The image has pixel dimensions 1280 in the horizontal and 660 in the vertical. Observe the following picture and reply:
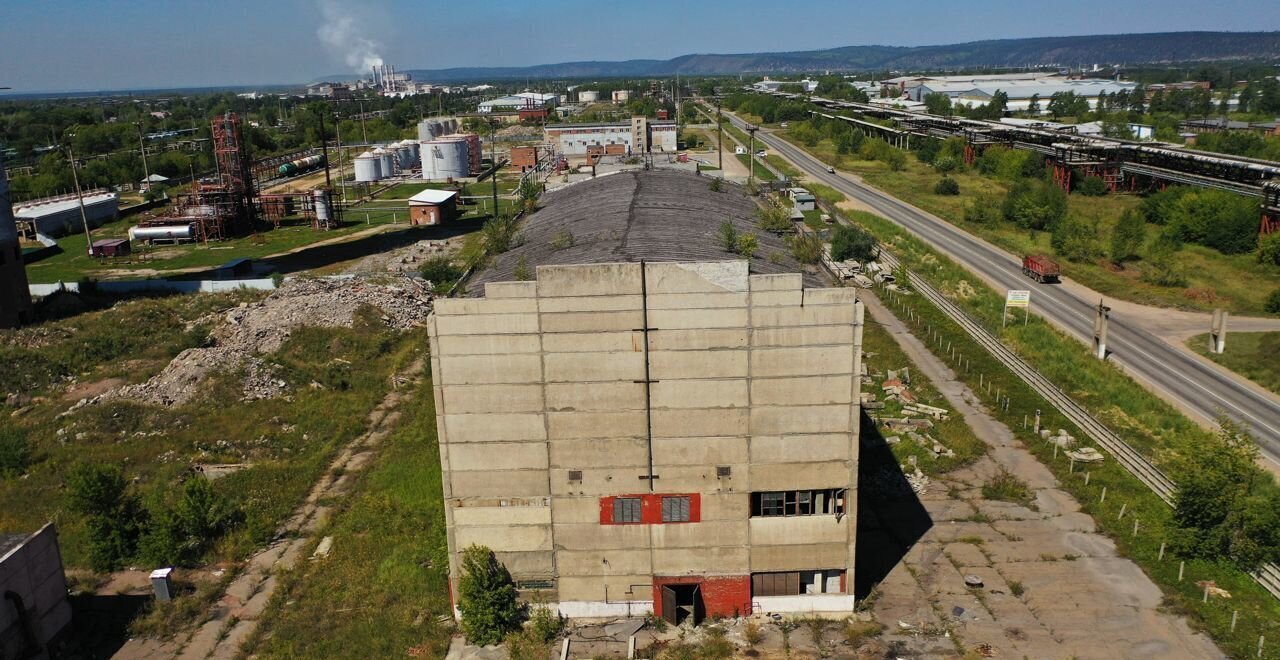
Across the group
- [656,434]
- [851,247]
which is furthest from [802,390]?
[851,247]

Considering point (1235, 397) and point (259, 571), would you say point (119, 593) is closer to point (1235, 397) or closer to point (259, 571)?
point (259, 571)

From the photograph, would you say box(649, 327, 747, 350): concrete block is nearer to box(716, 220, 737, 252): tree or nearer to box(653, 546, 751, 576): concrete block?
box(653, 546, 751, 576): concrete block

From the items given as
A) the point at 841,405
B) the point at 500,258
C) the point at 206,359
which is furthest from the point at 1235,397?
the point at 206,359

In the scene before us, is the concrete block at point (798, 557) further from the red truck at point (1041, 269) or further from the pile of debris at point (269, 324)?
the red truck at point (1041, 269)

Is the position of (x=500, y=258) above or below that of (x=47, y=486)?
above

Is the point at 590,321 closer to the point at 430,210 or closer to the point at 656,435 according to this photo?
the point at 656,435

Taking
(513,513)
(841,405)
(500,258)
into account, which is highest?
(500,258)

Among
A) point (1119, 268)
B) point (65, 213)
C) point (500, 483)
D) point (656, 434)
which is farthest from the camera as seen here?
point (65, 213)
